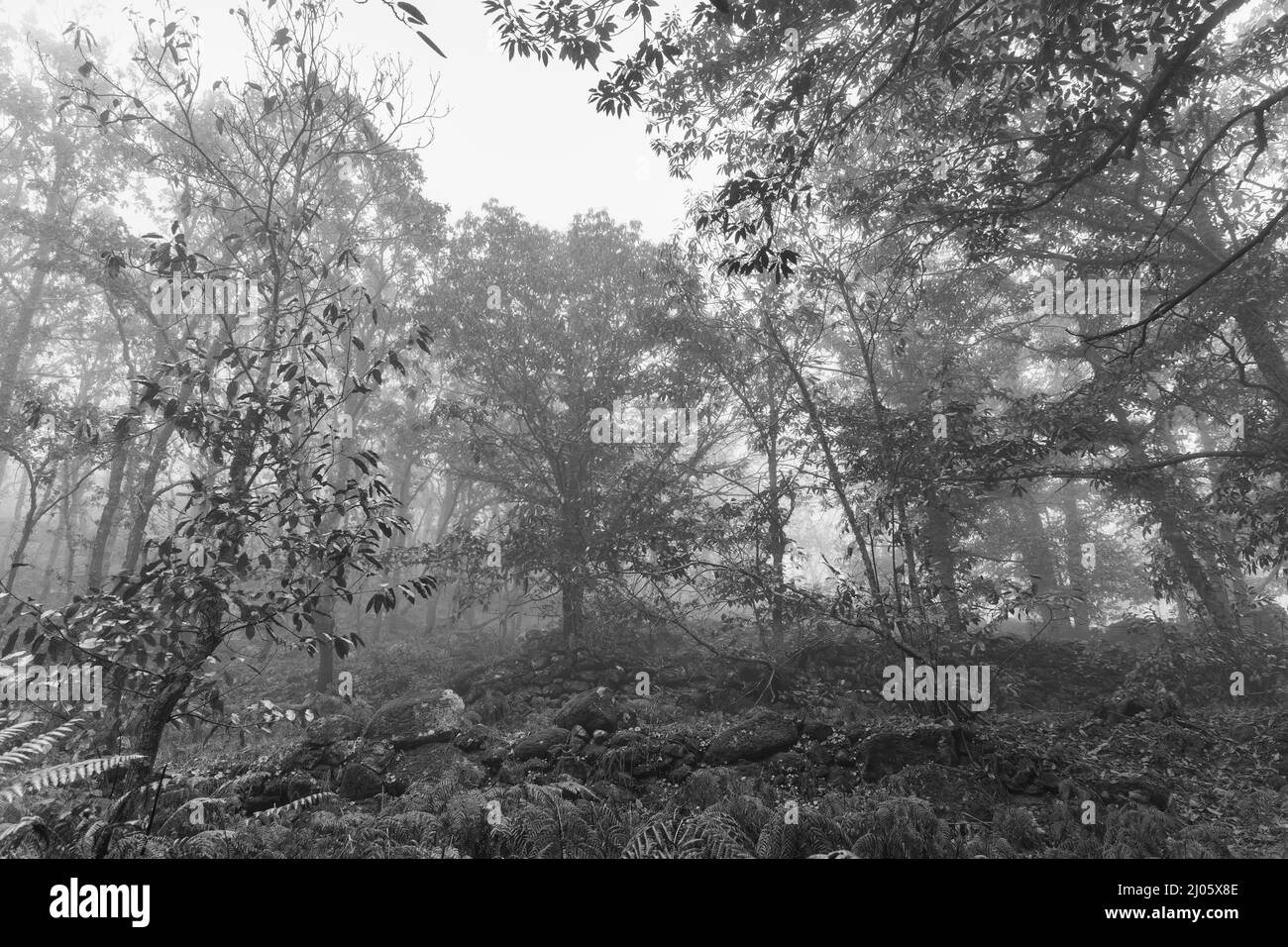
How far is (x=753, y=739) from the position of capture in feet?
26.2

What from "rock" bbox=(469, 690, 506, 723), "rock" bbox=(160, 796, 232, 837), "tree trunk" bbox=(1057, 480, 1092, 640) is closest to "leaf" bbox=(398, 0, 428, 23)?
"rock" bbox=(160, 796, 232, 837)

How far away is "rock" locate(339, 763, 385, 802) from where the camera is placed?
7.41 metres

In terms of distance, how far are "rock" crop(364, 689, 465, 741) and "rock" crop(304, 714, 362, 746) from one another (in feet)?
0.98

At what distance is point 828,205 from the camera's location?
11.0 meters

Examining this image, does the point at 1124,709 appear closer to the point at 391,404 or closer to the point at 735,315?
the point at 735,315

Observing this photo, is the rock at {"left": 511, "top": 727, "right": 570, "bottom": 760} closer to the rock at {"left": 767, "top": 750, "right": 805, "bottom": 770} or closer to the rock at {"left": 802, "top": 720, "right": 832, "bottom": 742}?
the rock at {"left": 767, "top": 750, "right": 805, "bottom": 770}

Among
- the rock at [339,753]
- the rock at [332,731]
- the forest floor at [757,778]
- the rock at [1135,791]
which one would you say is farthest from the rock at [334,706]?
the rock at [1135,791]

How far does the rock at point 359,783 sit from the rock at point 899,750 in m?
5.62

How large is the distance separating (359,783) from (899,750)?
631 cm

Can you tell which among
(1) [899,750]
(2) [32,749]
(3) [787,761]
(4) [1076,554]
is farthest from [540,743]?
(4) [1076,554]

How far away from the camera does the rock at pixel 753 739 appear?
307 inches

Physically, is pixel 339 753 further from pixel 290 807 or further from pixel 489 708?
pixel 489 708
